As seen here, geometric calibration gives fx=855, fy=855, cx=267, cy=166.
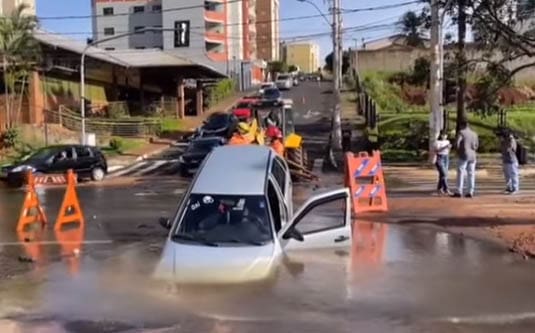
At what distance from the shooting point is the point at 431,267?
1220 cm

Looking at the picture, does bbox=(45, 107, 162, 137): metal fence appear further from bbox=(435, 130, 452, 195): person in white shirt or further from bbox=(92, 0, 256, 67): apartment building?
bbox=(92, 0, 256, 67): apartment building

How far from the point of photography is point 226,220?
11.0 m

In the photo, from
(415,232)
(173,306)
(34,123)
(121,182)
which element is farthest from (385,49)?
(173,306)

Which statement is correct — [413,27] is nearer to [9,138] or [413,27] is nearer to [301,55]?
[9,138]

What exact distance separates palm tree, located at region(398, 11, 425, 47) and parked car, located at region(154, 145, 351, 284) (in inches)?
741

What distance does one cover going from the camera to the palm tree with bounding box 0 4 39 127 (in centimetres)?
4181

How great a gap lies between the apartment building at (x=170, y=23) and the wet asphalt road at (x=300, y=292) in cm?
8524

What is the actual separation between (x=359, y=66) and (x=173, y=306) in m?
77.6

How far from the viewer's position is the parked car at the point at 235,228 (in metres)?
10.1

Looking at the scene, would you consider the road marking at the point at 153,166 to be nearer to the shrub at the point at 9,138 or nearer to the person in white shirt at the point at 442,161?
the shrub at the point at 9,138

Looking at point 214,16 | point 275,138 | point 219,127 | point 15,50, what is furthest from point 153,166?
point 214,16

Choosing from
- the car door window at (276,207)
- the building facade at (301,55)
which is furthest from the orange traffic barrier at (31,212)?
the building facade at (301,55)

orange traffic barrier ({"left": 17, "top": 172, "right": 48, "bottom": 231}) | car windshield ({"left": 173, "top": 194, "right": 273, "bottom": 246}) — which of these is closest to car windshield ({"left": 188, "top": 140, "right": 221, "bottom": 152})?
orange traffic barrier ({"left": 17, "top": 172, "right": 48, "bottom": 231})

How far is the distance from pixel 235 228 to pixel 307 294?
1.36m
